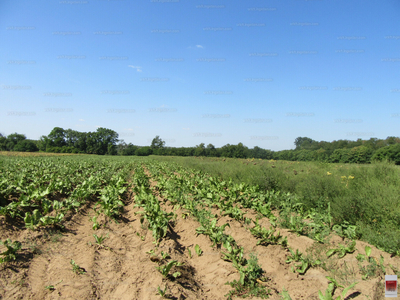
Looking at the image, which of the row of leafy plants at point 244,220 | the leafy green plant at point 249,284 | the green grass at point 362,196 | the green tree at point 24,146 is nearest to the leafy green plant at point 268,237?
the row of leafy plants at point 244,220

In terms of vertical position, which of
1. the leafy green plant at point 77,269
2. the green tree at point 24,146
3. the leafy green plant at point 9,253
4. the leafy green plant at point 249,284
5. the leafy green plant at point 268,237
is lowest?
the leafy green plant at point 249,284

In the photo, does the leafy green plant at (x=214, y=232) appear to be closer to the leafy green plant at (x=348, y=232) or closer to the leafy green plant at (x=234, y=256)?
the leafy green plant at (x=234, y=256)

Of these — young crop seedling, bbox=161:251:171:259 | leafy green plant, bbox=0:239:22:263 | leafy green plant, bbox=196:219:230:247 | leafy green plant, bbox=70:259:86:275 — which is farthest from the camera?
leafy green plant, bbox=196:219:230:247

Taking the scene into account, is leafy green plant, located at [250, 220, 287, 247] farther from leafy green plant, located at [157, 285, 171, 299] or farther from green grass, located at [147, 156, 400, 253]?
leafy green plant, located at [157, 285, 171, 299]

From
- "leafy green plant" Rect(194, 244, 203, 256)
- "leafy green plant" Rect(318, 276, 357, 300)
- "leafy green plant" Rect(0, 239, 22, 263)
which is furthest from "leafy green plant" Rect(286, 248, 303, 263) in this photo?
"leafy green plant" Rect(0, 239, 22, 263)

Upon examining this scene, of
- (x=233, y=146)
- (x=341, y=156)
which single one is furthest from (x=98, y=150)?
(x=341, y=156)

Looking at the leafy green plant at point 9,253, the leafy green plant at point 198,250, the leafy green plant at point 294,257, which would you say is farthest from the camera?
the leafy green plant at point 198,250

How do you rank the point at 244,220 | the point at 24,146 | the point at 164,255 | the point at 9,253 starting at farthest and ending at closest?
the point at 24,146 → the point at 244,220 → the point at 164,255 → the point at 9,253

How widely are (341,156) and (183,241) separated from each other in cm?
1713

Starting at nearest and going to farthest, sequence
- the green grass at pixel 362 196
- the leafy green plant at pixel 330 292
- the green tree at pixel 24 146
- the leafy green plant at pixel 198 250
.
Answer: the leafy green plant at pixel 330 292 < the leafy green plant at pixel 198 250 < the green grass at pixel 362 196 < the green tree at pixel 24 146

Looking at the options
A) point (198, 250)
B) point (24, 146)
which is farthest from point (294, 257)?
point (24, 146)

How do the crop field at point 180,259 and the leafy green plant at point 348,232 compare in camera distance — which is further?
the leafy green plant at point 348,232

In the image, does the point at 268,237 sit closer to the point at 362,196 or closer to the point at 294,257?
the point at 294,257

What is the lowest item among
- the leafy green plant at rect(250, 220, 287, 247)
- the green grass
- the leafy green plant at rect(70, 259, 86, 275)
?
the leafy green plant at rect(70, 259, 86, 275)
